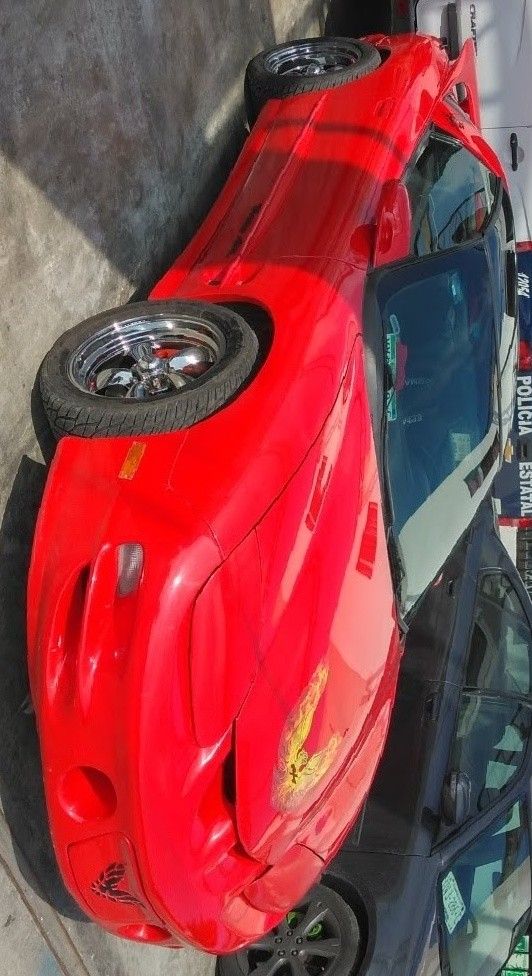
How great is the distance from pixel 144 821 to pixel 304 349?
1424mm

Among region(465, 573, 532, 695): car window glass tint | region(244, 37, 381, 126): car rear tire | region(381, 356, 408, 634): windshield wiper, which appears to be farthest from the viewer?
region(465, 573, 532, 695): car window glass tint

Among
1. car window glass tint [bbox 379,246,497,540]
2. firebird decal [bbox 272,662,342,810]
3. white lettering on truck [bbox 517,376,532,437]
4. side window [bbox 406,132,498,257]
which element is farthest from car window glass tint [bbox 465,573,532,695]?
white lettering on truck [bbox 517,376,532,437]

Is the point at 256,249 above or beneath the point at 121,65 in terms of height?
beneath

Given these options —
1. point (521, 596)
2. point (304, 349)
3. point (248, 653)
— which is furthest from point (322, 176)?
point (521, 596)

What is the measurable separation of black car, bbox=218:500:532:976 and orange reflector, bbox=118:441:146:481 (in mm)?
1595

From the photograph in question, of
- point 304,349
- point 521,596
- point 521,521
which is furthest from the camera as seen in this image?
point 521,521

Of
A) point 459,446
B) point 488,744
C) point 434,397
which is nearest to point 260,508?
point 434,397

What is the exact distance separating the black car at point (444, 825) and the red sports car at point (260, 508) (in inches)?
17.7

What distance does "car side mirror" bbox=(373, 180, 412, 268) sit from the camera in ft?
10.7

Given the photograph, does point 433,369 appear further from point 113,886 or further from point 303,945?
point 303,945

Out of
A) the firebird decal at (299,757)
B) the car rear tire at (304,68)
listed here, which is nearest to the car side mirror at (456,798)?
the firebird decal at (299,757)

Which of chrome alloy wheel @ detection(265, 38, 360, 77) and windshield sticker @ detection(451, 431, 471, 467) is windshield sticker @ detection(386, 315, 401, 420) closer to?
windshield sticker @ detection(451, 431, 471, 467)

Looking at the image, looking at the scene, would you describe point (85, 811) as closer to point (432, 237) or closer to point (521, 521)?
point (432, 237)

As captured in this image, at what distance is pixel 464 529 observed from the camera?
367 cm
